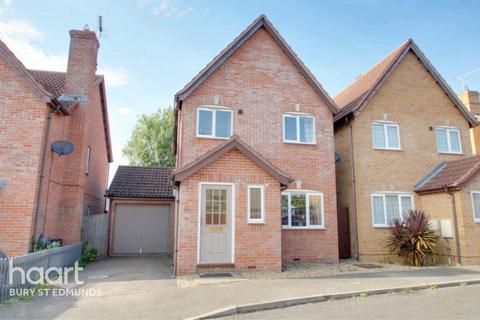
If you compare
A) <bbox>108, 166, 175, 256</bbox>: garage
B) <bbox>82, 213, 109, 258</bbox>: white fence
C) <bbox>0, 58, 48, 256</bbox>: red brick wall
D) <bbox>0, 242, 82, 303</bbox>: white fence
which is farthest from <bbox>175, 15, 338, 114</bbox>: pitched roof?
<bbox>82, 213, 109, 258</bbox>: white fence

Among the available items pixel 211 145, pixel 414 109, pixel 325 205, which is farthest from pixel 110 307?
pixel 414 109

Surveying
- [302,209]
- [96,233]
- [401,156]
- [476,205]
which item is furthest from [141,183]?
[476,205]

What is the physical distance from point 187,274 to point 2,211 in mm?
6280

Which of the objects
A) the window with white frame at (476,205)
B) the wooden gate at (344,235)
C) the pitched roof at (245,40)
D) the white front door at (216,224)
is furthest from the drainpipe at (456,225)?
the white front door at (216,224)

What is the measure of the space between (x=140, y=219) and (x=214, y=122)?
722cm

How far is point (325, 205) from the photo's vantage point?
45.3 feet

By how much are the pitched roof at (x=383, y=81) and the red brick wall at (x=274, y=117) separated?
1.87 meters

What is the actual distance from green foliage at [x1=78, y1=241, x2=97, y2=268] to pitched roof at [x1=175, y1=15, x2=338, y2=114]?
24.8ft

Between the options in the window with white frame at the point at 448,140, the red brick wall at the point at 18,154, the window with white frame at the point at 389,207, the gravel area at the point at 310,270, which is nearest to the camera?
the gravel area at the point at 310,270

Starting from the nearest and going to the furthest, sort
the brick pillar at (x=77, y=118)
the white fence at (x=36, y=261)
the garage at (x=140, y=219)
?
the white fence at (x=36, y=261) < the brick pillar at (x=77, y=118) < the garage at (x=140, y=219)

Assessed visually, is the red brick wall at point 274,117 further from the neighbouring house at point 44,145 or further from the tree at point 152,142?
the tree at point 152,142

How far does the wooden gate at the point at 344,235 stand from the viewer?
48.6 ft

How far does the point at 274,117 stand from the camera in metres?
14.0

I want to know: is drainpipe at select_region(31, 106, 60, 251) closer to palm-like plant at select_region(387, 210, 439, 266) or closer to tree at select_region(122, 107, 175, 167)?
palm-like plant at select_region(387, 210, 439, 266)
